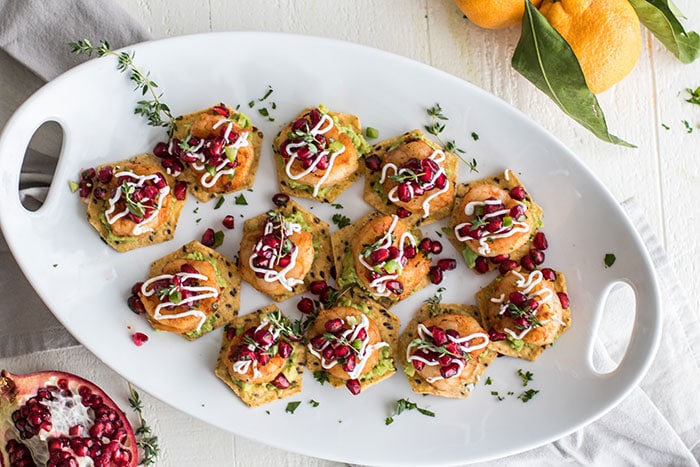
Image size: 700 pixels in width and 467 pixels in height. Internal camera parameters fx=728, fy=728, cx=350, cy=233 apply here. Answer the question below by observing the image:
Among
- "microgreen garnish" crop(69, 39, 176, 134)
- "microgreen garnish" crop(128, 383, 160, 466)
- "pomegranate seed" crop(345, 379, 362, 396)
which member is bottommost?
"microgreen garnish" crop(128, 383, 160, 466)

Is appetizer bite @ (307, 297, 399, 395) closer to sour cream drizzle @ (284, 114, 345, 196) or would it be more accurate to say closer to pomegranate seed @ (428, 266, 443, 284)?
pomegranate seed @ (428, 266, 443, 284)

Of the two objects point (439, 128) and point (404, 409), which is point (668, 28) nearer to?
point (439, 128)

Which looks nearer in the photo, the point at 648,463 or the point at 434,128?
the point at 434,128

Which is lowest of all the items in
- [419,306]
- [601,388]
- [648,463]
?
[648,463]

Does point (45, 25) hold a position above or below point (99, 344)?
above

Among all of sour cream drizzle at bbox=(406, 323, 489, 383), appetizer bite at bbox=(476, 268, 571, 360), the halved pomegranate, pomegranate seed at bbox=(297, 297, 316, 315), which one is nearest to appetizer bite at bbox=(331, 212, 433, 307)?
pomegranate seed at bbox=(297, 297, 316, 315)

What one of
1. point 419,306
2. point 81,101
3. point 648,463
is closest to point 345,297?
point 419,306

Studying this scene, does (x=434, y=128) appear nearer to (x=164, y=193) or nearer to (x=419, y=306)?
(x=419, y=306)
